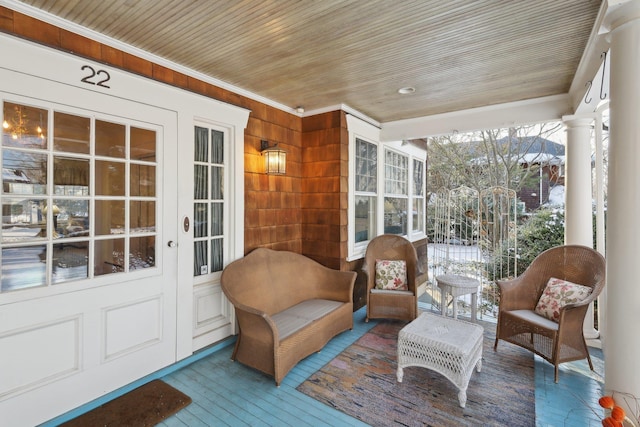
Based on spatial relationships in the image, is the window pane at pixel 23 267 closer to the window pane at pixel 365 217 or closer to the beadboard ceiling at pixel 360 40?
the beadboard ceiling at pixel 360 40

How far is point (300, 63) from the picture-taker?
9.04ft

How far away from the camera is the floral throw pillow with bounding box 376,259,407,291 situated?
12.9ft

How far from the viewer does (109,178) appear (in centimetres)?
240

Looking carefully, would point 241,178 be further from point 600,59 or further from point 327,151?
point 600,59

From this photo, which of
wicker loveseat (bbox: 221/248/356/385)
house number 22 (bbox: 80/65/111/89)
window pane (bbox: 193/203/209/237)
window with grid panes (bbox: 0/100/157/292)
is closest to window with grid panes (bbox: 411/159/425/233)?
wicker loveseat (bbox: 221/248/356/385)

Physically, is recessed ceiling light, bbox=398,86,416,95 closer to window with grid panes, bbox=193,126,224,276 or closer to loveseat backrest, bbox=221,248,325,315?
window with grid panes, bbox=193,126,224,276

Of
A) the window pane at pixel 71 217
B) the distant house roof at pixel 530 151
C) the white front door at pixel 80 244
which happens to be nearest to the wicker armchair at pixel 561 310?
the white front door at pixel 80 244

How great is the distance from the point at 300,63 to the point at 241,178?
1348 millimetres

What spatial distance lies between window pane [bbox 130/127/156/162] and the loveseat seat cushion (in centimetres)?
190

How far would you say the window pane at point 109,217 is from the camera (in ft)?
7.71

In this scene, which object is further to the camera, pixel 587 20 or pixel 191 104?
pixel 191 104

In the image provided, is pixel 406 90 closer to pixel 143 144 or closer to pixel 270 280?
pixel 270 280

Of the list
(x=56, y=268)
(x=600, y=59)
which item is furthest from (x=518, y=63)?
(x=56, y=268)

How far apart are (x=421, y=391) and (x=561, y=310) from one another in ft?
A: 4.44
